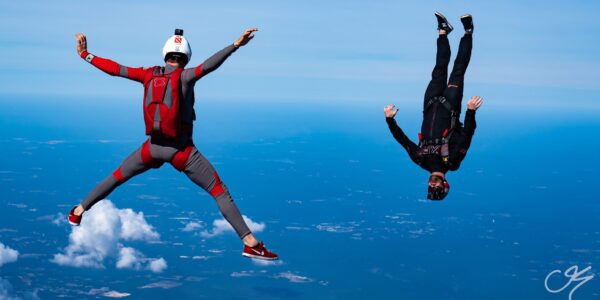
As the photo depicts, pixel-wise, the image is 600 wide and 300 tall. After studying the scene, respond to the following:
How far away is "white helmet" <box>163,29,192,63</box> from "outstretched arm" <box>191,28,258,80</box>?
0.59 m

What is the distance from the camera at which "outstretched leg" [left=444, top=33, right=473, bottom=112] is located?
14.3 meters

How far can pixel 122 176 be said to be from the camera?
12.1m

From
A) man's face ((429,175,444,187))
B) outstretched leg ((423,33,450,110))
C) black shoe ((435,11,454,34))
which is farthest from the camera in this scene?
outstretched leg ((423,33,450,110))

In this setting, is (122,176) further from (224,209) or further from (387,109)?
(387,109)

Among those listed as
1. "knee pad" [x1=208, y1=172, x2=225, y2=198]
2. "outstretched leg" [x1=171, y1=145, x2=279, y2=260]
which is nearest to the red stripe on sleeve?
"outstretched leg" [x1=171, y1=145, x2=279, y2=260]

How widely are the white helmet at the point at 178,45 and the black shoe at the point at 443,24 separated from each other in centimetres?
593

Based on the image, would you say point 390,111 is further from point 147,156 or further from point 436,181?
point 147,156

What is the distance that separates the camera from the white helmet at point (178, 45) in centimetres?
1129

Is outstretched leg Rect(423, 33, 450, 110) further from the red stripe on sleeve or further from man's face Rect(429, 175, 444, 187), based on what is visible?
the red stripe on sleeve

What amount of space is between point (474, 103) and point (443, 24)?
2.32 meters

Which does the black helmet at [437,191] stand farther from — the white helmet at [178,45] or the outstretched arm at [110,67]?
the outstretched arm at [110,67]

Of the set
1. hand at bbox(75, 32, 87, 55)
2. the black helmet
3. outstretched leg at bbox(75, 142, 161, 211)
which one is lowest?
outstretched leg at bbox(75, 142, 161, 211)

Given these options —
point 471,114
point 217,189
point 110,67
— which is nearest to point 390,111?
point 471,114

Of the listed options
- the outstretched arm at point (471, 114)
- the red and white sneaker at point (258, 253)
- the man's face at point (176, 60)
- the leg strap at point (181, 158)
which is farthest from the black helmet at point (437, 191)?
the man's face at point (176, 60)
